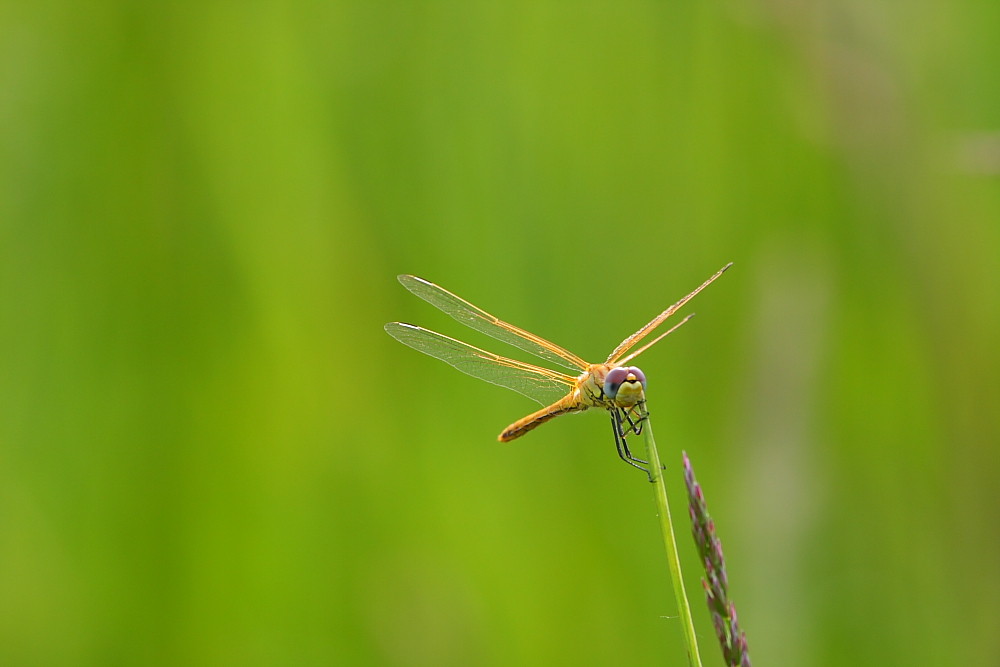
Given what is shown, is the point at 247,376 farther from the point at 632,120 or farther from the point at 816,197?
the point at 816,197

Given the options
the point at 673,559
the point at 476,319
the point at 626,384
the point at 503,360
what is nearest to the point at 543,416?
the point at 503,360

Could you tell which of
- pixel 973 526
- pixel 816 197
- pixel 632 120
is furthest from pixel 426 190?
pixel 973 526

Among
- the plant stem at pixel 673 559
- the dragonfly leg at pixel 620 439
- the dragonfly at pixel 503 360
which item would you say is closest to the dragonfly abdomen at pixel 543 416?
the dragonfly at pixel 503 360

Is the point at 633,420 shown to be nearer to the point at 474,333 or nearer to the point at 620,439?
the point at 620,439

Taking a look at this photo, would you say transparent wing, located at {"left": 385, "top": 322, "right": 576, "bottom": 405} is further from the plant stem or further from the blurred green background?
the plant stem

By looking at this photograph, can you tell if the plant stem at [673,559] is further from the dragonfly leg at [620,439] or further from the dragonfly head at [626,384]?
the dragonfly leg at [620,439]

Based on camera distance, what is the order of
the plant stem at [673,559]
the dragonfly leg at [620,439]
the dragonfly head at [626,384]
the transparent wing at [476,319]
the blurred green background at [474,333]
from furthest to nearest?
the transparent wing at [476,319] → the blurred green background at [474,333] → the dragonfly leg at [620,439] → the dragonfly head at [626,384] → the plant stem at [673,559]

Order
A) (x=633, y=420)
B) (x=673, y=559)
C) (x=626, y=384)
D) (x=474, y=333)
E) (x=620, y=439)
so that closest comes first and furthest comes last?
(x=673, y=559), (x=626, y=384), (x=633, y=420), (x=620, y=439), (x=474, y=333)
